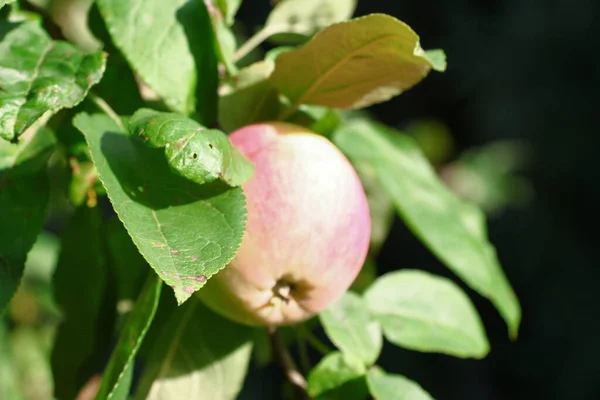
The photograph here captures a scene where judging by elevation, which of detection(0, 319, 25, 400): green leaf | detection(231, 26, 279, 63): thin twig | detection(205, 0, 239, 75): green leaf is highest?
detection(205, 0, 239, 75): green leaf

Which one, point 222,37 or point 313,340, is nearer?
point 222,37

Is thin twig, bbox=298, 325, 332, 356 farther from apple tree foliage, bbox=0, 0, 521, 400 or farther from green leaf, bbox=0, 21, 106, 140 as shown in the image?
green leaf, bbox=0, 21, 106, 140

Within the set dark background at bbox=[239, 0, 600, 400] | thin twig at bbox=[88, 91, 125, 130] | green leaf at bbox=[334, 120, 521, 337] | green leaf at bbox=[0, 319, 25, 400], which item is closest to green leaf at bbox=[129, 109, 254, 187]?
thin twig at bbox=[88, 91, 125, 130]

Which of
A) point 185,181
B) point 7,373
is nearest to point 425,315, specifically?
point 185,181

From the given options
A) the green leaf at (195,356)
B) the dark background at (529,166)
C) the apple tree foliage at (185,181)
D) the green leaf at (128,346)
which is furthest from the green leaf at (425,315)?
the dark background at (529,166)

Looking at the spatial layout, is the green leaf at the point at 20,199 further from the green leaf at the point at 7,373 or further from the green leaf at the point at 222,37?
the green leaf at the point at 7,373

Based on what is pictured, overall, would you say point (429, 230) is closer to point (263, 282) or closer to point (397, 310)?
point (397, 310)

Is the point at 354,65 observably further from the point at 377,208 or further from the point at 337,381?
the point at 377,208
